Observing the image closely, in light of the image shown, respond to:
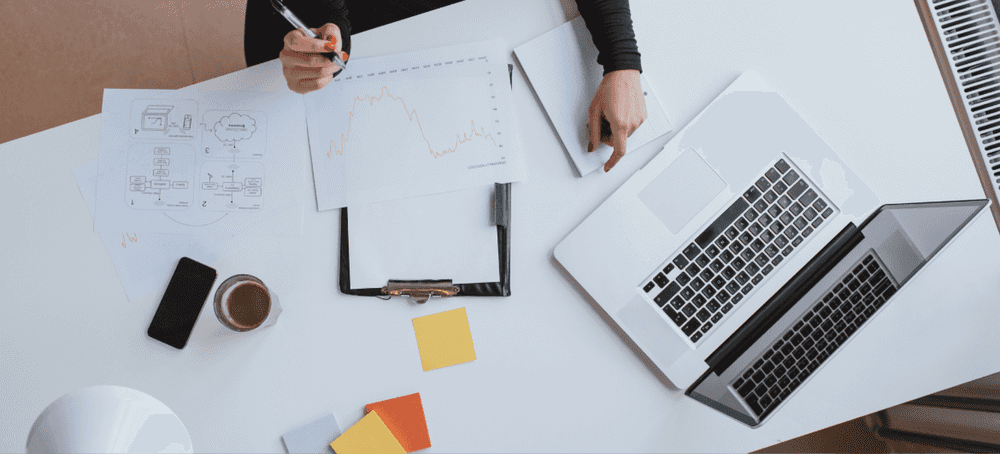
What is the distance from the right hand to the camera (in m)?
0.75

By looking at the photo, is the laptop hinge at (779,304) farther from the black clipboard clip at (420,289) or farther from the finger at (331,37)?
the finger at (331,37)

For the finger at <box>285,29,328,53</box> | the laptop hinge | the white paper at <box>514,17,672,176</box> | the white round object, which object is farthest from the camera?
the white paper at <box>514,17,672,176</box>

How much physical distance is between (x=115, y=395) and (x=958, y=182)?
1191mm

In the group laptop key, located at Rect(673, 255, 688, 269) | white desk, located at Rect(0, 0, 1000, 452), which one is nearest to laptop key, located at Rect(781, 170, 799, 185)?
white desk, located at Rect(0, 0, 1000, 452)

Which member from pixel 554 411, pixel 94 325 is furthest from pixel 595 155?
pixel 94 325

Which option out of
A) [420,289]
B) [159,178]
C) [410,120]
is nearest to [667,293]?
[420,289]

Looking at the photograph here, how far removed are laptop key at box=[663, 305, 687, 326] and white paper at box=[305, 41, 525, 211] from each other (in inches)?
12.4

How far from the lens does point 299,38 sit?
0.75 metres

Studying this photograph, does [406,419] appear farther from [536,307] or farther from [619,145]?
[619,145]

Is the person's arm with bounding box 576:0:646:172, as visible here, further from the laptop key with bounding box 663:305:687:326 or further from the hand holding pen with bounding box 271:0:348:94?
the hand holding pen with bounding box 271:0:348:94

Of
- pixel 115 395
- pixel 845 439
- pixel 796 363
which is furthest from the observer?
pixel 845 439

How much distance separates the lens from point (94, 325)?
0.83 meters

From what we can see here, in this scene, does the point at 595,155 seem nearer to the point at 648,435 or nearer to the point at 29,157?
the point at 648,435

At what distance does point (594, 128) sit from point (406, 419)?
1.78 ft
